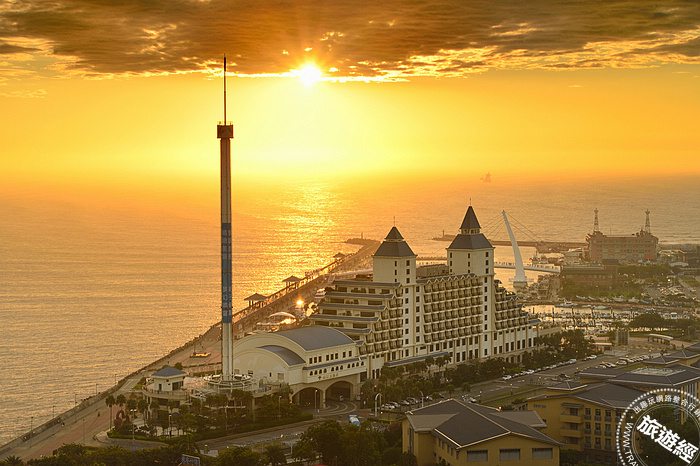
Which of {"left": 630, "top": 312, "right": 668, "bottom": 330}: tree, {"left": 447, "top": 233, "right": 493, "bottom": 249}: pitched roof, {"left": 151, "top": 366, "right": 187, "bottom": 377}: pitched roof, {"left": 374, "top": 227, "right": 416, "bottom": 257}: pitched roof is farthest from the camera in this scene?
{"left": 630, "top": 312, "right": 668, "bottom": 330}: tree

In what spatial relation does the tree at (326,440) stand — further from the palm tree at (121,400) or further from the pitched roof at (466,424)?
the palm tree at (121,400)

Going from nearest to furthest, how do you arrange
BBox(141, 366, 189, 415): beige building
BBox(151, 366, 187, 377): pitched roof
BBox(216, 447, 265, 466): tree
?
BBox(216, 447, 265, 466): tree, BBox(141, 366, 189, 415): beige building, BBox(151, 366, 187, 377): pitched roof

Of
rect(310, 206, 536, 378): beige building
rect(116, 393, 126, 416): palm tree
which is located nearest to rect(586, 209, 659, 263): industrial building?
rect(310, 206, 536, 378): beige building

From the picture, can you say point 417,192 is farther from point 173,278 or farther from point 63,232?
point 173,278

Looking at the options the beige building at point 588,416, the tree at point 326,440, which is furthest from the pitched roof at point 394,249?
the tree at point 326,440

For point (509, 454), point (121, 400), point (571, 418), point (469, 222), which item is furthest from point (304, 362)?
point (469, 222)

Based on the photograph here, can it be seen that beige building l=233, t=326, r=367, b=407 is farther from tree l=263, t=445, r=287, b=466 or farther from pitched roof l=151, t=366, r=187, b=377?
tree l=263, t=445, r=287, b=466

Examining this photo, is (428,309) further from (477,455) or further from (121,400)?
(477,455)

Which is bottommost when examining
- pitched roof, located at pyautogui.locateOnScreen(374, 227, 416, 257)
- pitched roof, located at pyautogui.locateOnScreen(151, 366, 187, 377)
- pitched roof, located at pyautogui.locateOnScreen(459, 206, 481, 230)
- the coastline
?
the coastline
